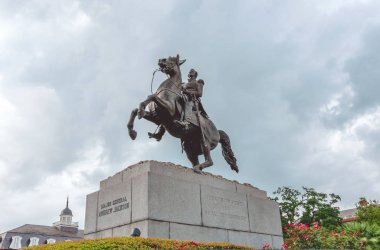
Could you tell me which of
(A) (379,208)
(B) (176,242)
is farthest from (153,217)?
(A) (379,208)

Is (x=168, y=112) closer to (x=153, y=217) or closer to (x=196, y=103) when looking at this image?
(x=196, y=103)

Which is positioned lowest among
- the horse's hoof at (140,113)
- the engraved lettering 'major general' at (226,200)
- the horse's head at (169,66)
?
the engraved lettering 'major general' at (226,200)

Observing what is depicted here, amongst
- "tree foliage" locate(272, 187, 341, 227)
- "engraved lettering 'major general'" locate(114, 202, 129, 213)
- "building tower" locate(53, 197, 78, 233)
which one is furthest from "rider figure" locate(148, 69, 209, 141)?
"building tower" locate(53, 197, 78, 233)

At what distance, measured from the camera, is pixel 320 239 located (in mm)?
10898

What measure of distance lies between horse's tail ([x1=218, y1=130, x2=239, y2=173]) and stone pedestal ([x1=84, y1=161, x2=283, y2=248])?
142 centimetres

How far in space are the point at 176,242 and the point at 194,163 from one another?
472cm

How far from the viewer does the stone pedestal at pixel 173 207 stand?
1034 centimetres

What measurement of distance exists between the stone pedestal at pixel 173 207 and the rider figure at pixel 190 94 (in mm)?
1557

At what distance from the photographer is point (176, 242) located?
909 centimetres

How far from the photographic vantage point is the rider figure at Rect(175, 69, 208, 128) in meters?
12.4

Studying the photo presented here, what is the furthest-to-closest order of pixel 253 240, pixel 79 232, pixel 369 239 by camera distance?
pixel 79 232 → pixel 253 240 → pixel 369 239

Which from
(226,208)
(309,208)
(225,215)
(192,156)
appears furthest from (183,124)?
(309,208)

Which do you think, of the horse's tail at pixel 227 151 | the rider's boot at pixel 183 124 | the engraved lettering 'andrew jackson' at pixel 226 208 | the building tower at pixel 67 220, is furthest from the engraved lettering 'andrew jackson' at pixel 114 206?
the building tower at pixel 67 220

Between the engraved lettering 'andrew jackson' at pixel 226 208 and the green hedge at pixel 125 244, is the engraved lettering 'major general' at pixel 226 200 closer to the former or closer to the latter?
the engraved lettering 'andrew jackson' at pixel 226 208
